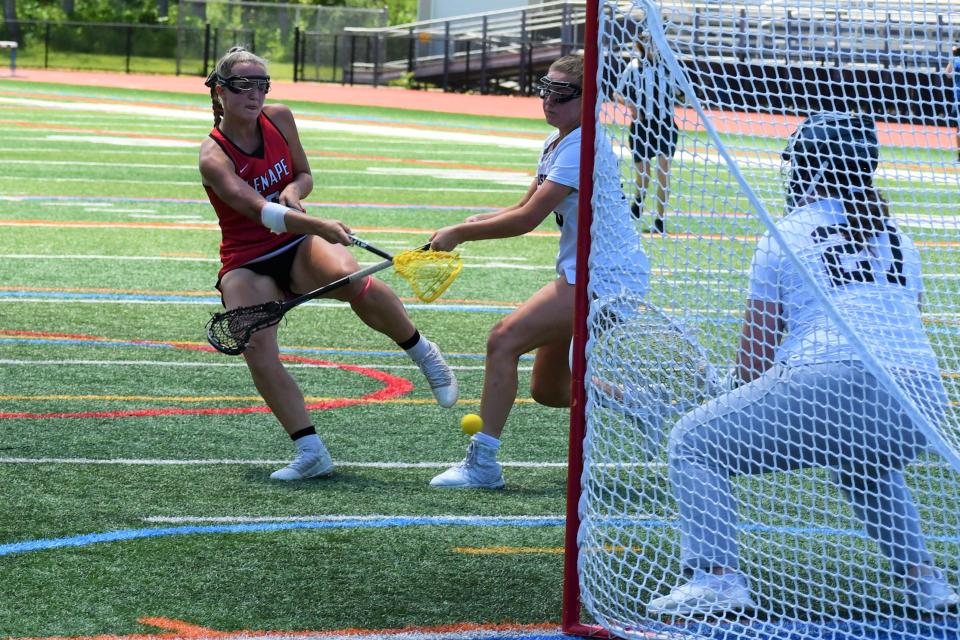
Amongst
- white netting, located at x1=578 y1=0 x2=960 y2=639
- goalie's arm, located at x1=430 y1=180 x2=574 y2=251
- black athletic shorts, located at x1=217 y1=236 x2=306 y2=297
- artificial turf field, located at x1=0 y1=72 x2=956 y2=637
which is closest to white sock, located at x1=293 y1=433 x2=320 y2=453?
artificial turf field, located at x1=0 y1=72 x2=956 y2=637

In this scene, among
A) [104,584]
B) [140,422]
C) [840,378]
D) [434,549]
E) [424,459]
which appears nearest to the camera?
[840,378]

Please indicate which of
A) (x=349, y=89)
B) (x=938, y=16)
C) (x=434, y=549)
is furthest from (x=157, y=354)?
(x=349, y=89)

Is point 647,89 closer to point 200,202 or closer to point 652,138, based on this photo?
point 652,138

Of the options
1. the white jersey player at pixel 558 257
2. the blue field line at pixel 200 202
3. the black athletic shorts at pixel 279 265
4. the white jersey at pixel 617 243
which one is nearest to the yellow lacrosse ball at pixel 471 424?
the white jersey player at pixel 558 257

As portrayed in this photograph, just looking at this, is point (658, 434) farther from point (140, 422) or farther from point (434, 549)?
point (140, 422)

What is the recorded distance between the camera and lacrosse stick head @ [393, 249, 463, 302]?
6.08 metres

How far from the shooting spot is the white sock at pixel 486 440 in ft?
20.2

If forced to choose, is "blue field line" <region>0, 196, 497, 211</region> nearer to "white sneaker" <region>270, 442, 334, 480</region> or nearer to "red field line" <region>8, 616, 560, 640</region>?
"white sneaker" <region>270, 442, 334, 480</region>

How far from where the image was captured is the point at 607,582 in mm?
4699

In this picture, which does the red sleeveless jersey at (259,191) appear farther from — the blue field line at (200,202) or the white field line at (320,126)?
the white field line at (320,126)

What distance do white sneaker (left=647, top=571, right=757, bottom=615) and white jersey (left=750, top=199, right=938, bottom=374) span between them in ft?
2.33

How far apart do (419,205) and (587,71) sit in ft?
40.6

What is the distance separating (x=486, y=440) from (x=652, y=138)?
1.78 meters

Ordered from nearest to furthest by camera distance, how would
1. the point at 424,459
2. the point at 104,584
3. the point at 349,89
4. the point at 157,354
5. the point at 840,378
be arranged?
the point at 840,378 < the point at 104,584 < the point at 424,459 < the point at 157,354 < the point at 349,89
